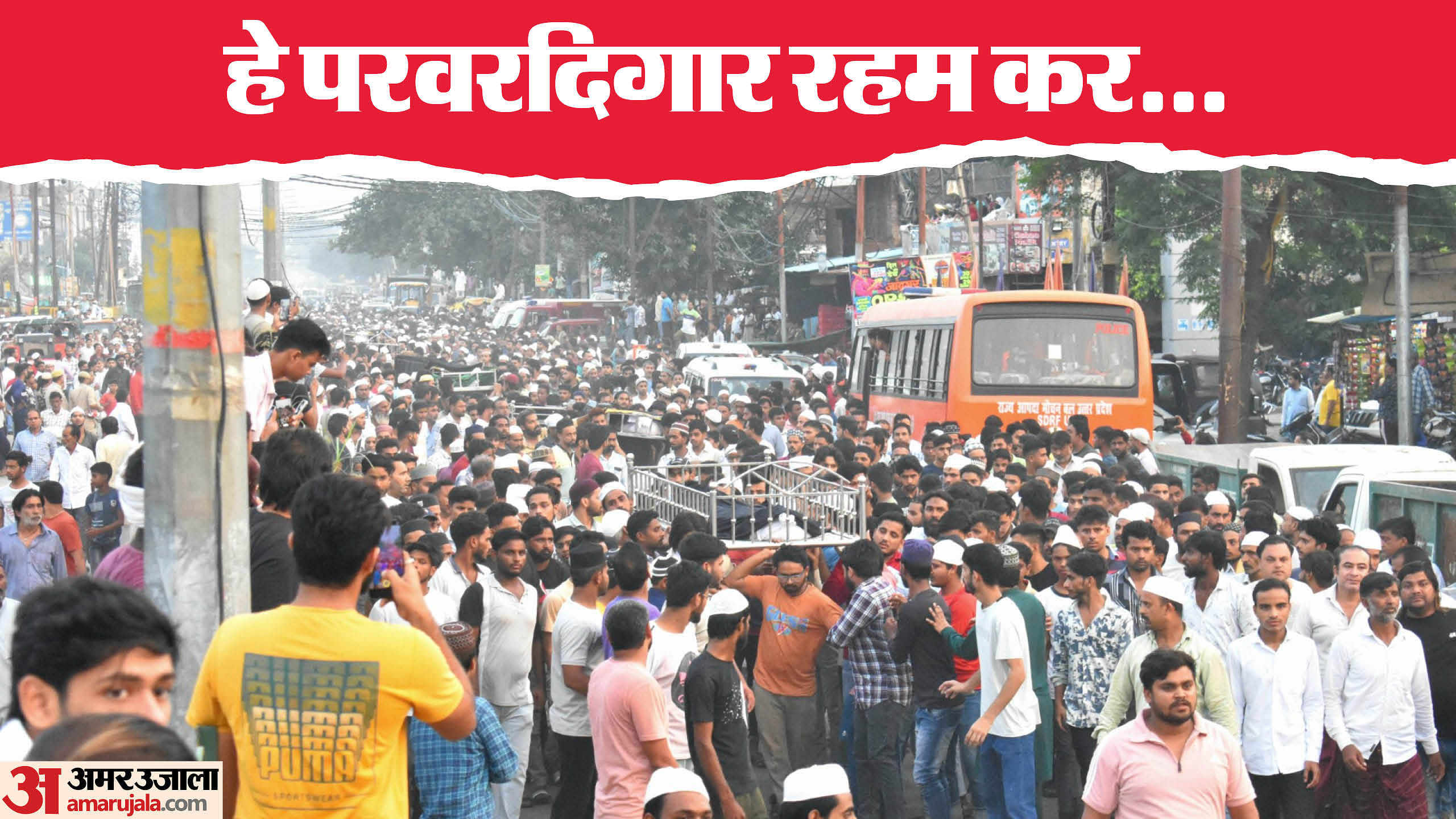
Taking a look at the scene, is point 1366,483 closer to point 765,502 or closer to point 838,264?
point 765,502

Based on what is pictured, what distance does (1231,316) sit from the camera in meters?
20.2

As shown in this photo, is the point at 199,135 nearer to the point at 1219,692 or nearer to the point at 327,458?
the point at 327,458

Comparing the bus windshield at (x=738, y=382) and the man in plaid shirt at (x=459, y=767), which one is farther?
the bus windshield at (x=738, y=382)

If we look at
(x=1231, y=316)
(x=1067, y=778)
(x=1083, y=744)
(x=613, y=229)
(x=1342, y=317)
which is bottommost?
(x=1067, y=778)

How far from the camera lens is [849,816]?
4875 mm

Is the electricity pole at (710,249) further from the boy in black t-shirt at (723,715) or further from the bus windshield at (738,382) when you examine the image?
the boy in black t-shirt at (723,715)

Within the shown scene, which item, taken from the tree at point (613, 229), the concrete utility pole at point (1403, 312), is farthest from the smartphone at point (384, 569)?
the tree at point (613, 229)

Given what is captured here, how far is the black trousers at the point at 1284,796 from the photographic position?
6.87 metres

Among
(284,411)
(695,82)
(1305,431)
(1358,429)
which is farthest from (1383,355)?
(695,82)

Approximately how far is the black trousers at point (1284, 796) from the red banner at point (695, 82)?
191 inches

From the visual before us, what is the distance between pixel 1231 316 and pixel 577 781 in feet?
49.6

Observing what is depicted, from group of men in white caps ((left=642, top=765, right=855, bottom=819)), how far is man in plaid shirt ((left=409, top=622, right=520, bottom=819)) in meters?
0.52

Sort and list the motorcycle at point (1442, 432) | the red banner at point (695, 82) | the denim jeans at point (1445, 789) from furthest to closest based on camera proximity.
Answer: the motorcycle at point (1442, 432) → the denim jeans at point (1445, 789) → the red banner at point (695, 82)

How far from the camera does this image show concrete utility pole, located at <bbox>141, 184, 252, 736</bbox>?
3.20 meters
